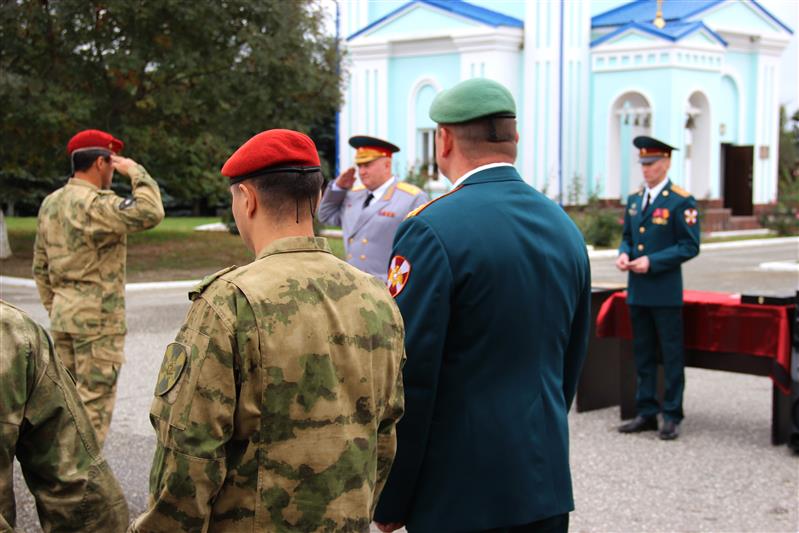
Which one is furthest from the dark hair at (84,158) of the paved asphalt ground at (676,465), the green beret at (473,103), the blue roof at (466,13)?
the blue roof at (466,13)

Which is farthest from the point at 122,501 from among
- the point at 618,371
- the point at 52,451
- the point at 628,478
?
the point at 618,371

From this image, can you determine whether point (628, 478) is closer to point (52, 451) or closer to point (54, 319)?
point (54, 319)

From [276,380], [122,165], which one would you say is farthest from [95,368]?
[276,380]

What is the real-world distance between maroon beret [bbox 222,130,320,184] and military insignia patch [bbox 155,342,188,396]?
0.45 m

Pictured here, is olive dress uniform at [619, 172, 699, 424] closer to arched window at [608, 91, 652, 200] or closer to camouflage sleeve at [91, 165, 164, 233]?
camouflage sleeve at [91, 165, 164, 233]

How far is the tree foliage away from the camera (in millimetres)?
16781

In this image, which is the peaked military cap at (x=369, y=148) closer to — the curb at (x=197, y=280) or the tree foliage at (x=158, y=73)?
the curb at (x=197, y=280)

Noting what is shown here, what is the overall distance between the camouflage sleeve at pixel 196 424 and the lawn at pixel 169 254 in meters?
14.9

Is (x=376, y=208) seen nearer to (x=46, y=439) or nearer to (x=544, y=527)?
(x=544, y=527)

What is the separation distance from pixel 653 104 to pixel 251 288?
1084 inches

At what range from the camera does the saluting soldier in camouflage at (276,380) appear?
2209 mm

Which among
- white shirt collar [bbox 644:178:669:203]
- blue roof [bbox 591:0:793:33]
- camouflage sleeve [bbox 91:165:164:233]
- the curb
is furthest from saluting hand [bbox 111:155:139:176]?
blue roof [bbox 591:0:793:33]

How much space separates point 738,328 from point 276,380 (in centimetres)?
521

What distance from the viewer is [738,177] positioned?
32219 millimetres
